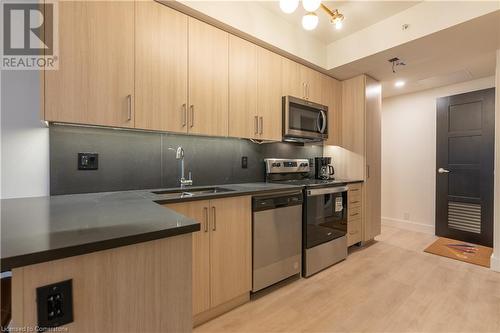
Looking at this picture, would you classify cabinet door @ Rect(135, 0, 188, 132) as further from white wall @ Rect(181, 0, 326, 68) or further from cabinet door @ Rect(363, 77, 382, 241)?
cabinet door @ Rect(363, 77, 382, 241)

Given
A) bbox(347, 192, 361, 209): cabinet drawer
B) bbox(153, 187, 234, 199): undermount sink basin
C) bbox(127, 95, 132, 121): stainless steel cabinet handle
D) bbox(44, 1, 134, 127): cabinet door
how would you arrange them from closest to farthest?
bbox(44, 1, 134, 127): cabinet door, bbox(127, 95, 132, 121): stainless steel cabinet handle, bbox(153, 187, 234, 199): undermount sink basin, bbox(347, 192, 361, 209): cabinet drawer

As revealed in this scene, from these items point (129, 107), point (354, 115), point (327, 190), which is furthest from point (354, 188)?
point (129, 107)

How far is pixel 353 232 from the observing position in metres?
3.05

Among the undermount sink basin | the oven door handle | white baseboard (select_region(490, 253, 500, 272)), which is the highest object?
the undermount sink basin

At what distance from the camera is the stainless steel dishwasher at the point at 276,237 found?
1.99m

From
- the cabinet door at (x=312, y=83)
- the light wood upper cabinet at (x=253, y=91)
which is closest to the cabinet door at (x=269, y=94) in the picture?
the light wood upper cabinet at (x=253, y=91)

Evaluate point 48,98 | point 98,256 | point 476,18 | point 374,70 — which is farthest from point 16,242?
point 374,70

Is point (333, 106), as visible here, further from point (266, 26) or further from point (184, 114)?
→ point (184, 114)

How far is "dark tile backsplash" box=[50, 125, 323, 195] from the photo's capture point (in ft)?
5.40

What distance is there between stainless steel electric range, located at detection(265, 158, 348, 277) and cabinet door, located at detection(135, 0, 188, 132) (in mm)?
1269

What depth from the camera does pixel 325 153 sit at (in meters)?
3.57

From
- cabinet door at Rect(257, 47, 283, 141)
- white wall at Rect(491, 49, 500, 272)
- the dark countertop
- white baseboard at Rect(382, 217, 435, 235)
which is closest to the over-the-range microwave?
cabinet door at Rect(257, 47, 283, 141)

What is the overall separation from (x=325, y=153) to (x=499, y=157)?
1820 millimetres

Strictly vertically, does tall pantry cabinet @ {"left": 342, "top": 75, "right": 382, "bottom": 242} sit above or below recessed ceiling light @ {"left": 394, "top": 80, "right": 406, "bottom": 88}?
below
